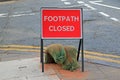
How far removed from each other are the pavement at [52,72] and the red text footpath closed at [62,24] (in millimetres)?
652

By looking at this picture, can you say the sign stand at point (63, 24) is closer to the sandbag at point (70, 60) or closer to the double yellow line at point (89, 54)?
the sandbag at point (70, 60)

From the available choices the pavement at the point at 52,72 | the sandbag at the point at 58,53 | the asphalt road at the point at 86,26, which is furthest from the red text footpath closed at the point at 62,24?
the asphalt road at the point at 86,26

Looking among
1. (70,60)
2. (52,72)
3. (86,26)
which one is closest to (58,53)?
(70,60)

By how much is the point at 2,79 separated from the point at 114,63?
233 centimetres

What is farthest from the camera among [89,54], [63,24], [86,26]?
[86,26]

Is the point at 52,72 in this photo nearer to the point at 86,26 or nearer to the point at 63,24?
the point at 63,24

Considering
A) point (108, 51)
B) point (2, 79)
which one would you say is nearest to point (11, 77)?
point (2, 79)

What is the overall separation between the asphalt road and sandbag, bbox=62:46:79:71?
5.73 ft

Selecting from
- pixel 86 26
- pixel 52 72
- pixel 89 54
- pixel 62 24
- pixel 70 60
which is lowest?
pixel 86 26

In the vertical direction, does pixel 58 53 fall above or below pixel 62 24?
below

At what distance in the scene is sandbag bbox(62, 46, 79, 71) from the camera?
7504mm

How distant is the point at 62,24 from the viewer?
24.7ft

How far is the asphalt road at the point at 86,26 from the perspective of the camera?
10.2 metres

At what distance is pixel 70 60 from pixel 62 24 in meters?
0.70
